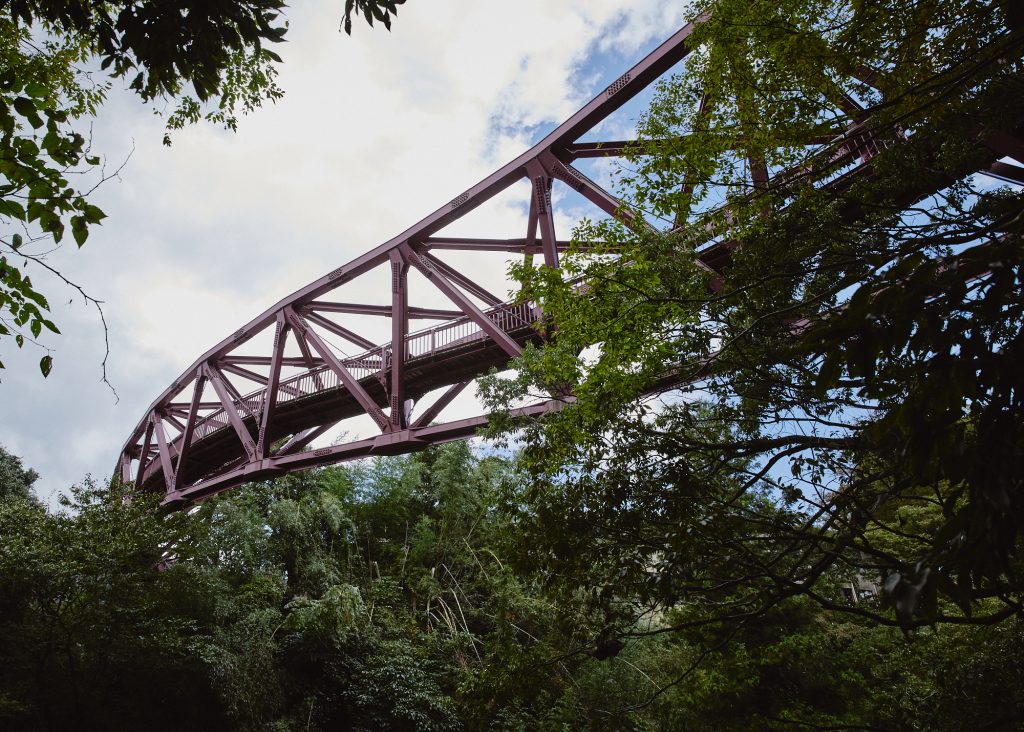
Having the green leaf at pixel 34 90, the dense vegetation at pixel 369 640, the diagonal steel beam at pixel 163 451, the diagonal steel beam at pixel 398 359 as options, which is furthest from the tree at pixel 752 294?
the diagonal steel beam at pixel 163 451

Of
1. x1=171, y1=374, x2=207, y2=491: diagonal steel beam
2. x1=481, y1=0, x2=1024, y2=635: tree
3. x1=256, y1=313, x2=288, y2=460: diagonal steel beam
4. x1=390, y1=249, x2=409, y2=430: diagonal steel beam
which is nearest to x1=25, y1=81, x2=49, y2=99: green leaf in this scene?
x1=481, y1=0, x2=1024, y2=635: tree

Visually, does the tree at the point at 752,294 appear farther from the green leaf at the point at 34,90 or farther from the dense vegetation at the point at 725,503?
the green leaf at the point at 34,90

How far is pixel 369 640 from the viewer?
489 inches

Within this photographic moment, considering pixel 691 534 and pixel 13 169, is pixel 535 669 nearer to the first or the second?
pixel 691 534

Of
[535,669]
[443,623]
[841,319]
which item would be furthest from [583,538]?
[443,623]

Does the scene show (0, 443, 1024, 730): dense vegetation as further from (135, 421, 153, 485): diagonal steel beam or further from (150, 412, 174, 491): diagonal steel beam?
(135, 421, 153, 485): diagonal steel beam

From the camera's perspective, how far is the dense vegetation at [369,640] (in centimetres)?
672

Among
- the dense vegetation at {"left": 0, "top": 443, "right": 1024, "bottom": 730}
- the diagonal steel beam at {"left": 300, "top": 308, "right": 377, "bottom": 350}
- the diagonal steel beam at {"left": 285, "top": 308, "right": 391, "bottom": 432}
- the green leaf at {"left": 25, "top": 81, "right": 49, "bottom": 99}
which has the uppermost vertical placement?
the diagonal steel beam at {"left": 300, "top": 308, "right": 377, "bottom": 350}

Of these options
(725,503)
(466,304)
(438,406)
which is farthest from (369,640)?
(725,503)

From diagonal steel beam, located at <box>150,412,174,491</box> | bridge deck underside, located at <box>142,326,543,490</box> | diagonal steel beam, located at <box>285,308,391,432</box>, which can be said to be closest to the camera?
diagonal steel beam, located at <box>285,308,391,432</box>

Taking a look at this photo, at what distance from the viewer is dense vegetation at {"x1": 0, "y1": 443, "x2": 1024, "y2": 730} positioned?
22.0 feet

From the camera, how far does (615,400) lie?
4.93 metres

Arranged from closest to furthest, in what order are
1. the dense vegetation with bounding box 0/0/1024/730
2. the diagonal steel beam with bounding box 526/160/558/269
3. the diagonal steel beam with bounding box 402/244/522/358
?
the dense vegetation with bounding box 0/0/1024/730
the diagonal steel beam with bounding box 526/160/558/269
the diagonal steel beam with bounding box 402/244/522/358

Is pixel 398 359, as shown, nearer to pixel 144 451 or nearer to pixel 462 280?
pixel 462 280
